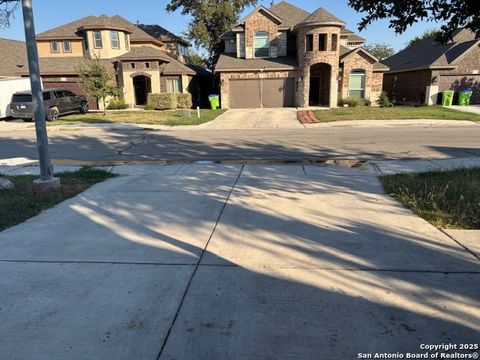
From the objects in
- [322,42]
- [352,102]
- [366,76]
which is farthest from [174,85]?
[366,76]

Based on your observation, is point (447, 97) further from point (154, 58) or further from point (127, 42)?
point (127, 42)

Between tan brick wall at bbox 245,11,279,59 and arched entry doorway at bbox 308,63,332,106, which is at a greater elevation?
tan brick wall at bbox 245,11,279,59

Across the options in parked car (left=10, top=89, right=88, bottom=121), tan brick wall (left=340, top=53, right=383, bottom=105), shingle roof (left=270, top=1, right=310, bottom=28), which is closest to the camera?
parked car (left=10, top=89, right=88, bottom=121)

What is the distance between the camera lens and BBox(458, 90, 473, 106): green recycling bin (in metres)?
28.7

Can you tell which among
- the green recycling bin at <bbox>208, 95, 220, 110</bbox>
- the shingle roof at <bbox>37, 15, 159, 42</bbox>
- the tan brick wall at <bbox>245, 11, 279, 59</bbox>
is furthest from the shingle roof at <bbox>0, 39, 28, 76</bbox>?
the tan brick wall at <bbox>245, 11, 279, 59</bbox>

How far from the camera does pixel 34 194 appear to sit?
24.2 ft

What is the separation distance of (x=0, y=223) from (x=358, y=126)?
16.7 m

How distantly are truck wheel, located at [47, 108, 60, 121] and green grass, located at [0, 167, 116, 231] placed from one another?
16683mm

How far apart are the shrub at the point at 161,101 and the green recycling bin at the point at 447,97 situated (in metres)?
20.4

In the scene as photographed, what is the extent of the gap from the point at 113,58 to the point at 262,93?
1341 centimetres

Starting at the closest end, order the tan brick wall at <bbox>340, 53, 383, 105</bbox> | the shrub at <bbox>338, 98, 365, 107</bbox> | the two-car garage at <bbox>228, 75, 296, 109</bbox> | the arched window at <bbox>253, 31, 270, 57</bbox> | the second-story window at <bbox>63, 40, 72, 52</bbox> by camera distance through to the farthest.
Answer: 1. the shrub at <bbox>338, 98, 365, 107</bbox>
2. the tan brick wall at <bbox>340, 53, 383, 105</bbox>
3. the two-car garage at <bbox>228, 75, 296, 109</bbox>
4. the arched window at <bbox>253, 31, 270, 57</bbox>
5. the second-story window at <bbox>63, 40, 72, 52</bbox>

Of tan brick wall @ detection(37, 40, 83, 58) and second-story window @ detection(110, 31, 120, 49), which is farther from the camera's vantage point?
tan brick wall @ detection(37, 40, 83, 58)

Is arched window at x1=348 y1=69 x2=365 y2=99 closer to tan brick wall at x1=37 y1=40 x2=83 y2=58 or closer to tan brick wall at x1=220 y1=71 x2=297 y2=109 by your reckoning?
tan brick wall at x1=220 y1=71 x2=297 y2=109

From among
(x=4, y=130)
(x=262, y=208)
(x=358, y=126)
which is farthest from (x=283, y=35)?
(x=262, y=208)
